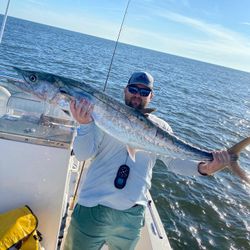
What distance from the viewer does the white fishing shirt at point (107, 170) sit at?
303 centimetres

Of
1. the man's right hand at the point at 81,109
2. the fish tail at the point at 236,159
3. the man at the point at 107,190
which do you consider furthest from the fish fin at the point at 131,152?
the fish tail at the point at 236,159

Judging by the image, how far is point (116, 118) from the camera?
3.00 metres

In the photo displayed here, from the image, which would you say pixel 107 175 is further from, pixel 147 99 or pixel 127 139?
pixel 147 99

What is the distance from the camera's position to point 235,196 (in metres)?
9.62

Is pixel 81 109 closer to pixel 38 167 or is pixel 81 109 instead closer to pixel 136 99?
pixel 136 99

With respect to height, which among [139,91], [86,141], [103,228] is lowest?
[103,228]

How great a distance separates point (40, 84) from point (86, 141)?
2.07 ft

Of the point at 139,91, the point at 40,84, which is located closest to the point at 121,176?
the point at 139,91

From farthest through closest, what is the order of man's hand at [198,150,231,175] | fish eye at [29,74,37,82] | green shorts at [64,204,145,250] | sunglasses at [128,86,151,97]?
sunglasses at [128,86,151,97]
man's hand at [198,150,231,175]
green shorts at [64,204,145,250]
fish eye at [29,74,37,82]

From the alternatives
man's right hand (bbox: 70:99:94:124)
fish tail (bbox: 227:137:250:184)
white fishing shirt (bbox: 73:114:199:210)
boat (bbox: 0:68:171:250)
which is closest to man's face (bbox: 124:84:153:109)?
white fishing shirt (bbox: 73:114:199:210)

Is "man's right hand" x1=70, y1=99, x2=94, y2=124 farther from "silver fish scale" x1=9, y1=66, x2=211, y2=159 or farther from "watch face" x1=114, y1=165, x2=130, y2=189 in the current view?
"watch face" x1=114, y1=165, x2=130, y2=189

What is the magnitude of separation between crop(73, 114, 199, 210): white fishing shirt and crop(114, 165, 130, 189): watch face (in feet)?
0.09

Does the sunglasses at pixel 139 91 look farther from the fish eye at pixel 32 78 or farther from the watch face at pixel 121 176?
the fish eye at pixel 32 78

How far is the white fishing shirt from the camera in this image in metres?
3.03
